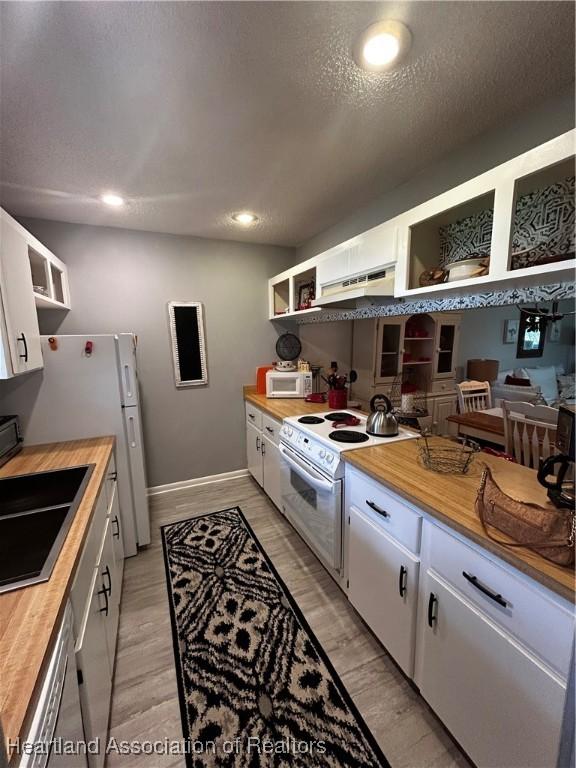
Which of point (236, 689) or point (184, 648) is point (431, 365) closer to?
point (236, 689)

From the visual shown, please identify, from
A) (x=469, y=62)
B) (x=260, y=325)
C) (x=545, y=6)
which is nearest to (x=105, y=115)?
(x=469, y=62)

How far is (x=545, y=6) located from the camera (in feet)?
2.82

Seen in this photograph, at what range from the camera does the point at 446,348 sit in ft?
6.03

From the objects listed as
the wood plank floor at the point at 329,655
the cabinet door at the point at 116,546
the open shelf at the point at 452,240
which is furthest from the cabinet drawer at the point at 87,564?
the open shelf at the point at 452,240

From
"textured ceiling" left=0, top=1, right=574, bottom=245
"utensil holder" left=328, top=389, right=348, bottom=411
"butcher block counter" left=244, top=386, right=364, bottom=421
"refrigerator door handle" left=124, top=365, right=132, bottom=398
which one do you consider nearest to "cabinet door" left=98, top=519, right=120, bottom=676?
"refrigerator door handle" left=124, top=365, right=132, bottom=398

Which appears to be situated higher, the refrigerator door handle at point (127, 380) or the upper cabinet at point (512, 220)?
the upper cabinet at point (512, 220)

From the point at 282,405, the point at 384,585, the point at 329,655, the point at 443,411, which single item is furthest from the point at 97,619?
the point at 443,411

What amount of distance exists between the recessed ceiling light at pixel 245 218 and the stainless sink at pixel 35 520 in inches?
77.0

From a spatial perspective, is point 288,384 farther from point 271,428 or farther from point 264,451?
point 264,451

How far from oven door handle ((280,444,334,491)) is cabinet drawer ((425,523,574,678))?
0.63 m

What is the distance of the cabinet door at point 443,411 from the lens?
1.88 meters

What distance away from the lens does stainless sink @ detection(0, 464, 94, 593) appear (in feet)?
3.12

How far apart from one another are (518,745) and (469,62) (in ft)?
7.04

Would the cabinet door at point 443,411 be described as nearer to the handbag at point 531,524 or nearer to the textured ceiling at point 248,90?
the handbag at point 531,524
